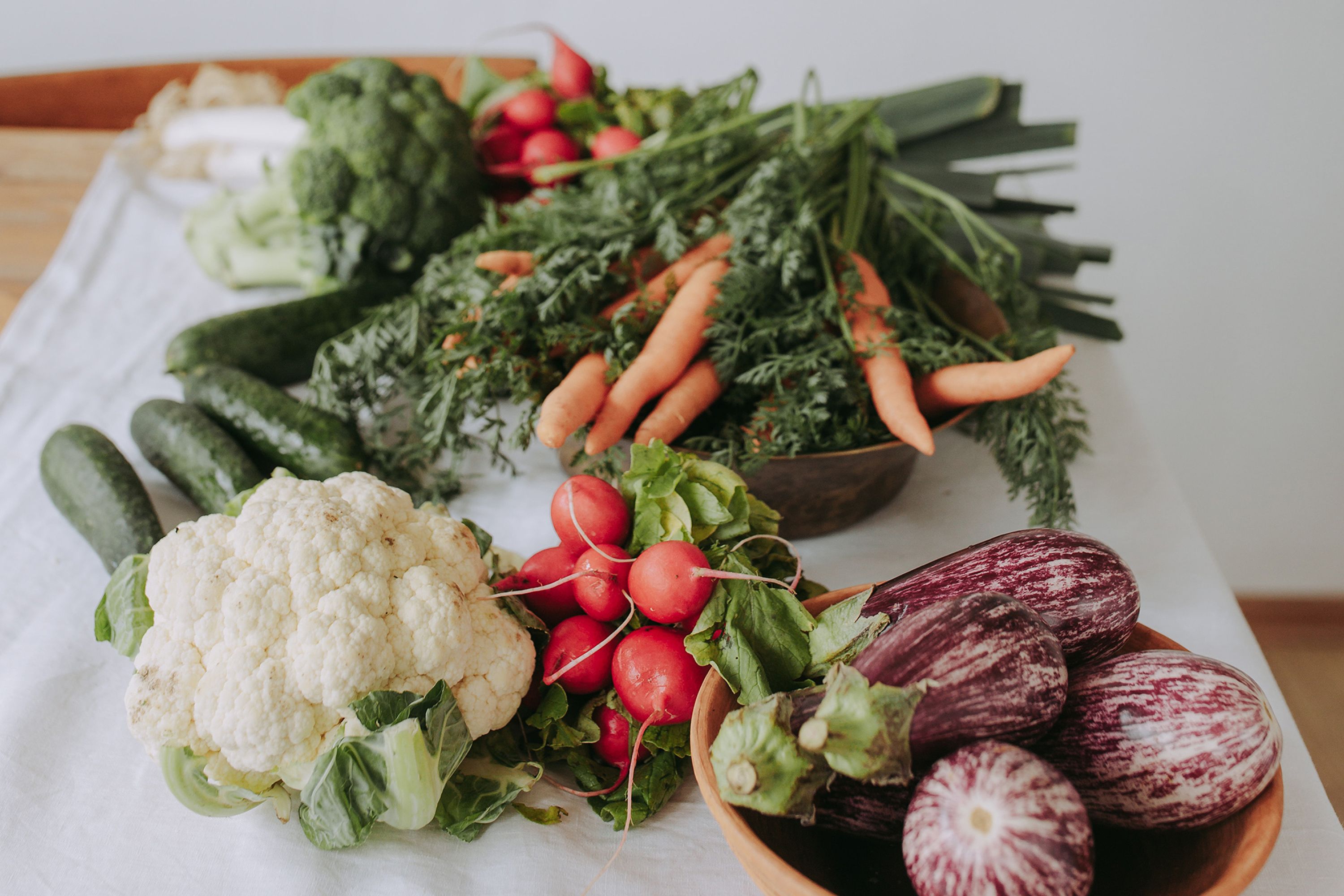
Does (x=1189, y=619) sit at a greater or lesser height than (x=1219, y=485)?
greater

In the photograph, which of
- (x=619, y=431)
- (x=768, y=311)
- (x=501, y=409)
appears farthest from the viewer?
(x=501, y=409)

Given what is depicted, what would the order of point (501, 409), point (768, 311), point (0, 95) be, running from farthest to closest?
1. point (0, 95)
2. point (501, 409)
3. point (768, 311)

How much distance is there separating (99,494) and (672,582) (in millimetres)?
679

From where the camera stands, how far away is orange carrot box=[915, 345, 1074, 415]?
83 centimetres

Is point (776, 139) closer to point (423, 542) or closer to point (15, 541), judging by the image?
point (423, 542)

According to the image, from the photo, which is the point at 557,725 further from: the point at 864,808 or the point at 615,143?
the point at 615,143

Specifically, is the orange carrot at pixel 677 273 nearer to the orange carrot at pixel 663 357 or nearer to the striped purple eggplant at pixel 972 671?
the orange carrot at pixel 663 357

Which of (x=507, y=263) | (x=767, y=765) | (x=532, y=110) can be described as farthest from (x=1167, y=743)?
(x=532, y=110)

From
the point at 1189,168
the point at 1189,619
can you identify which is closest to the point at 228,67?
the point at 1189,619

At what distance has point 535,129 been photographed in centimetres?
155

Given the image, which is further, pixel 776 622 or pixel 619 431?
pixel 619 431

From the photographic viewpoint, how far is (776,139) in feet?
4.19

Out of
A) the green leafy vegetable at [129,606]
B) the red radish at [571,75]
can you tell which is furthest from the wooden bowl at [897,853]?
the red radish at [571,75]

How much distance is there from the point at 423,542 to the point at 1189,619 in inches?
29.8
